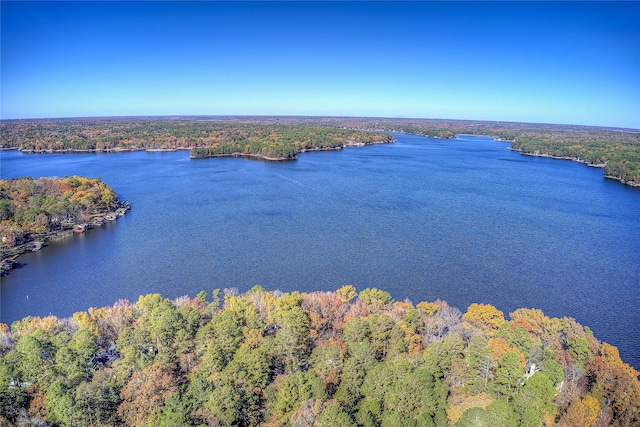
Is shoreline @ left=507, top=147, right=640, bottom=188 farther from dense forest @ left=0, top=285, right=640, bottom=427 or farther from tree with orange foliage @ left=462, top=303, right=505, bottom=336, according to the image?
tree with orange foliage @ left=462, top=303, right=505, bottom=336

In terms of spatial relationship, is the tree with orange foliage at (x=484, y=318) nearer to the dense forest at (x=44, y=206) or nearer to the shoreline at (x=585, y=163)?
the dense forest at (x=44, y=206)

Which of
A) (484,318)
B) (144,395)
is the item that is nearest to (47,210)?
(144,395)

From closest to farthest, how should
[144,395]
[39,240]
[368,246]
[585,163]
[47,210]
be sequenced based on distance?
[144,395], [368,246], [39,240], [47,210], [585,163]

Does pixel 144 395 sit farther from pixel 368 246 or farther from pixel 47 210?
pixel 47 210

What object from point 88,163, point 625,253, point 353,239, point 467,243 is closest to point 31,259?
point 353,239

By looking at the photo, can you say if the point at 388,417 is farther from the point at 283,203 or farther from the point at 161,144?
the point at 161,144

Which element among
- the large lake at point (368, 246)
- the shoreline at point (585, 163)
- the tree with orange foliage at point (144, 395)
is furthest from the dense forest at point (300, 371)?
the shoreline at point (585, 163)
